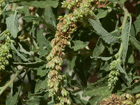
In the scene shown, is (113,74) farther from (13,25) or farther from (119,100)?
(13,25)

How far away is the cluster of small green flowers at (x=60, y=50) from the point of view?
0.96m

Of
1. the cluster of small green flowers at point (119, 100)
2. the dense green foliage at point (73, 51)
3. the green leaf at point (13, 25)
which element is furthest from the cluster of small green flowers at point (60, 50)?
the green leaf at point (13, 25)

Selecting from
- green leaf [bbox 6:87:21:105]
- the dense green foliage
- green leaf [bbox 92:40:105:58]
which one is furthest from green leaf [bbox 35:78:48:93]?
green leaf [bbox 92:40:105:58]

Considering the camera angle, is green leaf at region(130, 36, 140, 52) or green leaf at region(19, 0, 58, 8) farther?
green leaf at region(19, 0, 58, 8)

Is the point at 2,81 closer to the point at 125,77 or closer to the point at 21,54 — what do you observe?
the point at 21,54

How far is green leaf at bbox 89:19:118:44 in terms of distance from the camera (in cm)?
105

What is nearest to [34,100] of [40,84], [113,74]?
[40,84]

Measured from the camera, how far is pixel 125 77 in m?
1.10

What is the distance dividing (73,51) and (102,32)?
241 millimetres

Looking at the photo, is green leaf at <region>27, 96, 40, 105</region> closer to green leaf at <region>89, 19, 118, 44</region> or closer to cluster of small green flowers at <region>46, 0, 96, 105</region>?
cluster of small green flowers at <region>46, 0, 96, 105</region>

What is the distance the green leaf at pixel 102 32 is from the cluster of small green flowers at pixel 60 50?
3cm

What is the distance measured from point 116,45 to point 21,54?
42cm

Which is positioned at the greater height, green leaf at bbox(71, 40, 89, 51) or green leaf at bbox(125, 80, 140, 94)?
green leaf at bbox(71, 40, 89, 51)

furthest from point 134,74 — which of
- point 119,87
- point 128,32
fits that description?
point 128,32
